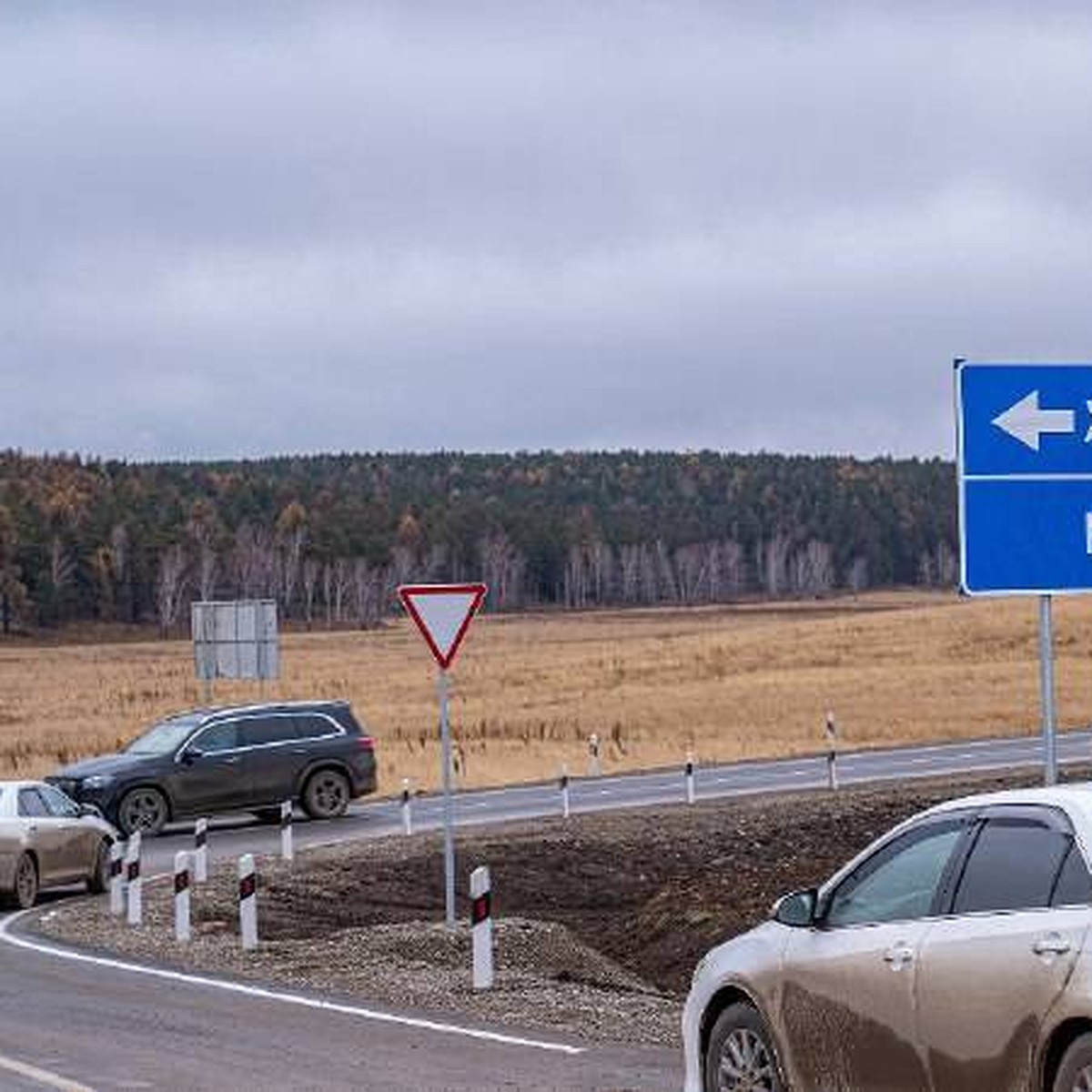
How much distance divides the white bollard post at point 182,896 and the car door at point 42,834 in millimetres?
4691

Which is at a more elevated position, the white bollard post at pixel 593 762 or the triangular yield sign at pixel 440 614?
the triangular yield sign at pixel 440 614

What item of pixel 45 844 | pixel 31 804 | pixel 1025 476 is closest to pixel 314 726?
pixel 31 804

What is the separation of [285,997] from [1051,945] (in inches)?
393

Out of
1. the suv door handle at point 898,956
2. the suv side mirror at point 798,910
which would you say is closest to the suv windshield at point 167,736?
the suv side mirror at point 798,910

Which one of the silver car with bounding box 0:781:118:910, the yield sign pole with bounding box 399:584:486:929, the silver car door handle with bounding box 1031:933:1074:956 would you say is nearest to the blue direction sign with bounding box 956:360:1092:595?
the silver car door handle with bounding box 1031:933:1074:956

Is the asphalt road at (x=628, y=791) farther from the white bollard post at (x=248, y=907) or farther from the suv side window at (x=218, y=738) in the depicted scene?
the white bollard post at (x=248, y=907)

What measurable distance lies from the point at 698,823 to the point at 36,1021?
60.1 ft

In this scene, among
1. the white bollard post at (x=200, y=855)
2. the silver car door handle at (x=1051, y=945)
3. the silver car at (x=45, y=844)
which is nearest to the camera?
the silver car door handle at (x=1051, y=945)

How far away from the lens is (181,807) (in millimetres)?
37719

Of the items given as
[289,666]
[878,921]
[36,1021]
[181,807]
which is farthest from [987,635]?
[878,921]

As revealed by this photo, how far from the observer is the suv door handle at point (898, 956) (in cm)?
1010

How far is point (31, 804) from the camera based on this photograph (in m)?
28.0

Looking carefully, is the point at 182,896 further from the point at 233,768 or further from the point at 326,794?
the point at 326,794

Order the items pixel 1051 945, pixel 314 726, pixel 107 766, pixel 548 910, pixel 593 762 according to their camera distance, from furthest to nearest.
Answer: pixel 593 762 < pixel 314 726 < pixel 107 766 < pixel 548 910 < pixel 1051 945
